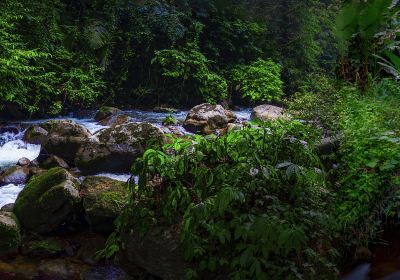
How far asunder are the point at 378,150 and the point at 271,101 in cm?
1283

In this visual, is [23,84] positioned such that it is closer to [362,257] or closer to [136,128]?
[136,128]

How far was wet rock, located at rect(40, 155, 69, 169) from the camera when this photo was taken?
735 centimetres

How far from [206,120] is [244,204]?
7055 mm

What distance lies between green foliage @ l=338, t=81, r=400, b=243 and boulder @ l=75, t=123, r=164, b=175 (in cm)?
399

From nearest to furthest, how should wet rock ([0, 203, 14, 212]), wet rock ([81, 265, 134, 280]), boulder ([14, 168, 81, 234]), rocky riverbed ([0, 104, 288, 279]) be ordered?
wet rock ([81, 265, 134, 280])
rocky riverbed ([0, 104, 288, 279])
boulder ([14, 168, 81, 234])
wet rock ([0, 203, 14, 212])

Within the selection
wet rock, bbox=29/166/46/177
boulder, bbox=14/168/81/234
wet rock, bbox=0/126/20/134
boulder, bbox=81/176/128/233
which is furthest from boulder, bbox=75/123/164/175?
wet rock, bbox=0/126/20/134

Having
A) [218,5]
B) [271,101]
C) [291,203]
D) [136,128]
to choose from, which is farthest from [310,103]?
[271,101]

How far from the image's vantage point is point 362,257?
9.89 feet

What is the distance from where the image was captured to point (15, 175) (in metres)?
6.88

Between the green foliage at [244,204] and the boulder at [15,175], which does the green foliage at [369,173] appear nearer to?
the green foliage at [244,204]

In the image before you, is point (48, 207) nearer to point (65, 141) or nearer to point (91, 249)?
point (91, 249)

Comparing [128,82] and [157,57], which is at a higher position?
[157,57]

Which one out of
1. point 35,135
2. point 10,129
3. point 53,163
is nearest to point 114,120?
point 35,135

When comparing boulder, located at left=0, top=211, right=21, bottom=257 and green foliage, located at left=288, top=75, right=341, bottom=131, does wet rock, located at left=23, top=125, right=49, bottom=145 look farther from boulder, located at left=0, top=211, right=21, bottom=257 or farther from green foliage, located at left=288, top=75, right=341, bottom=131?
green foliage, located at left=288, top=75, right=341, bottom=131
